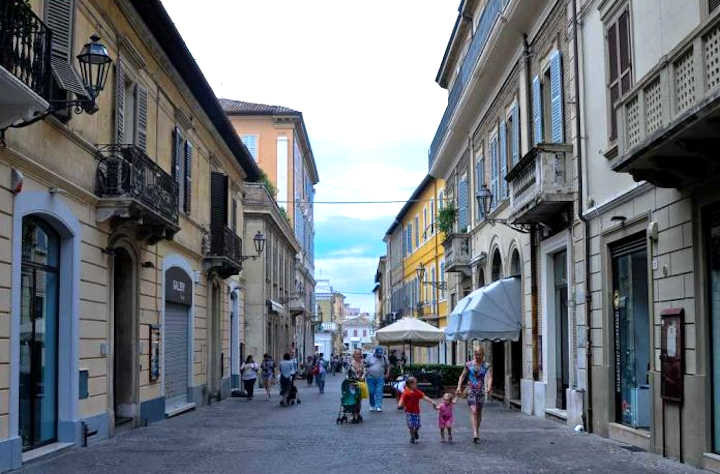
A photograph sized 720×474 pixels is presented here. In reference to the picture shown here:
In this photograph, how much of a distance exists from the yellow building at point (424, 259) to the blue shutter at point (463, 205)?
471 cm

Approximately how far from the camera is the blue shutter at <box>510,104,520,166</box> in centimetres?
2239

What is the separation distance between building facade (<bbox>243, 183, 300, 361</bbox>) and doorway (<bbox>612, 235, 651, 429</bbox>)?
22525mm

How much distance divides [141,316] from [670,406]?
1047cm

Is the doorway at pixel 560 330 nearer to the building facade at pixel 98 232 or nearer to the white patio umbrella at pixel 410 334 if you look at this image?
the building facade at pixel 98 232

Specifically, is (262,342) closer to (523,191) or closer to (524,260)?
(524,260)

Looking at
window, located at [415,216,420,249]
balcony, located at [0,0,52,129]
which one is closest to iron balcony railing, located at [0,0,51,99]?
balcony, located at [0,0,52,129]

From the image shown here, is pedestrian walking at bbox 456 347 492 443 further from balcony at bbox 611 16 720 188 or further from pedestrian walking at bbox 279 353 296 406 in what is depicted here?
pedestrian walking at bbox 279 353 296 406

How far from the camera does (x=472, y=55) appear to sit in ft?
87.2

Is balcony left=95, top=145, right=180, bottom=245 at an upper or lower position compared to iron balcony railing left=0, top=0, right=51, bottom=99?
lower

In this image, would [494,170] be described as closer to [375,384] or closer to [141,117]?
[375,384]

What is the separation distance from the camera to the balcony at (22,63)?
32.8 feet

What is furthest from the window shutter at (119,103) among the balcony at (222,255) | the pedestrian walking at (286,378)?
the pedestrian walking at (286,378)

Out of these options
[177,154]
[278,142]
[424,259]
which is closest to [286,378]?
[177,154]

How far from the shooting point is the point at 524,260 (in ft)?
71.7
